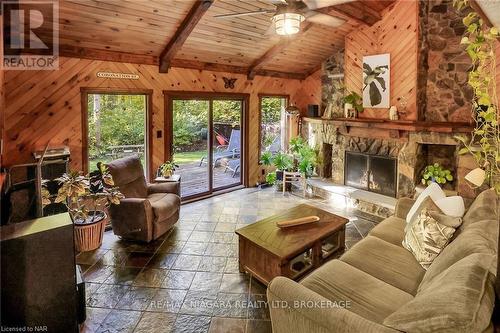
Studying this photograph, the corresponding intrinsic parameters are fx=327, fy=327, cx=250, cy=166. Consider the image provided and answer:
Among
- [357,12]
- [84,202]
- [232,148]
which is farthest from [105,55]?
[357,12]

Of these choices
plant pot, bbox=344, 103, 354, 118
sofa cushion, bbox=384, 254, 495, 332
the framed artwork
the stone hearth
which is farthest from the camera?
plant pot, bbox=344, 103, 354, 118

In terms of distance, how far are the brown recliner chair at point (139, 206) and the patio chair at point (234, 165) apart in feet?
7.86

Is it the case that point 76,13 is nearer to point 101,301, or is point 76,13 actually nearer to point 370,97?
point 101,301

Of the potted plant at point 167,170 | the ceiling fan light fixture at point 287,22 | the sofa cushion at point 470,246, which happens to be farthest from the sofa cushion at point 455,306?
the potted plant at point 167,170

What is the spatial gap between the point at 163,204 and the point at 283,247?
1922mm

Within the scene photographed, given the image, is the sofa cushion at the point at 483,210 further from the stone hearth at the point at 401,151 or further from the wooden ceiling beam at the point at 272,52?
the wooden ceiling beam at the point at 272,52

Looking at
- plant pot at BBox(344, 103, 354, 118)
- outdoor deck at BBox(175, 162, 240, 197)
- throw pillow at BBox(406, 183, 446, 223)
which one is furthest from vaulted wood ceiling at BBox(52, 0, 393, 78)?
throw pillow at BBox(406, 183, 446, 223)

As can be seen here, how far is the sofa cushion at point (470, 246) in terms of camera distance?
188cm

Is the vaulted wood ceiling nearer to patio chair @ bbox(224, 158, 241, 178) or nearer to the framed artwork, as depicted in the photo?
the framed artwork

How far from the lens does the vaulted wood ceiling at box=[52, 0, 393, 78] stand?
12.8ft

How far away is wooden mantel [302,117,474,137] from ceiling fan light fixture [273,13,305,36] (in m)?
2.94

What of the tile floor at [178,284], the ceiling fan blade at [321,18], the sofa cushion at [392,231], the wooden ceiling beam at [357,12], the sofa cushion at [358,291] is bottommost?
the tile floor at [178,284]

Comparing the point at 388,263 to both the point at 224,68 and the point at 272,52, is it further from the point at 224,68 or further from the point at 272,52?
the point at 224,68

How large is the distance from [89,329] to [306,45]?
5589 millimetres
